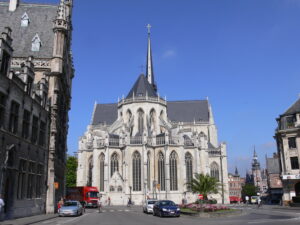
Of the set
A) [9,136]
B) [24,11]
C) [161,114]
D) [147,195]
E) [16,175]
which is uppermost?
[24,11]

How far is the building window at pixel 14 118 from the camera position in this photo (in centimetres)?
1836

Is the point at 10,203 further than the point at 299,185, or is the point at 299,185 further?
the point at 299,185

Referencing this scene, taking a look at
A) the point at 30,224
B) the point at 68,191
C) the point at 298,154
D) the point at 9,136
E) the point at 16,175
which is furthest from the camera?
the point at 68,191

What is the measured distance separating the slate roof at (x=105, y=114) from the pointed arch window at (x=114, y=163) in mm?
19401

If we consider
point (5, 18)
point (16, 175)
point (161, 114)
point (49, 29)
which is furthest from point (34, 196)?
point (161, 114)

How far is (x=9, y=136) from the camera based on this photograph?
58.2 feet

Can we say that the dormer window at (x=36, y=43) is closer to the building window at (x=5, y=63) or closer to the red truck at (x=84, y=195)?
the building window at (x=5, y=63)

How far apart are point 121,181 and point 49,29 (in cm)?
2836

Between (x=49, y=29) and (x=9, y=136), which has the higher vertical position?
(x=49, y=29)

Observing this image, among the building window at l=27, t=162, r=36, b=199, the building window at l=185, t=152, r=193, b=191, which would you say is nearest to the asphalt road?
the building window at l=27, t=162, r=36, b=199

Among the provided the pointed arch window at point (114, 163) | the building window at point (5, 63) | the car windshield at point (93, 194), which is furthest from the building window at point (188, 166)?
the building window at point (5, 63)

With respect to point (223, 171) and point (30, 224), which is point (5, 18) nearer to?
point (30, 224)

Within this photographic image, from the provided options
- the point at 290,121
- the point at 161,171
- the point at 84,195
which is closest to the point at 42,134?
the point at 84,195

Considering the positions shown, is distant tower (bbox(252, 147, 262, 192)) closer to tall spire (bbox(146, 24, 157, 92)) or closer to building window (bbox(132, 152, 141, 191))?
tall spire (bbox(146, 24, 157, 92))
